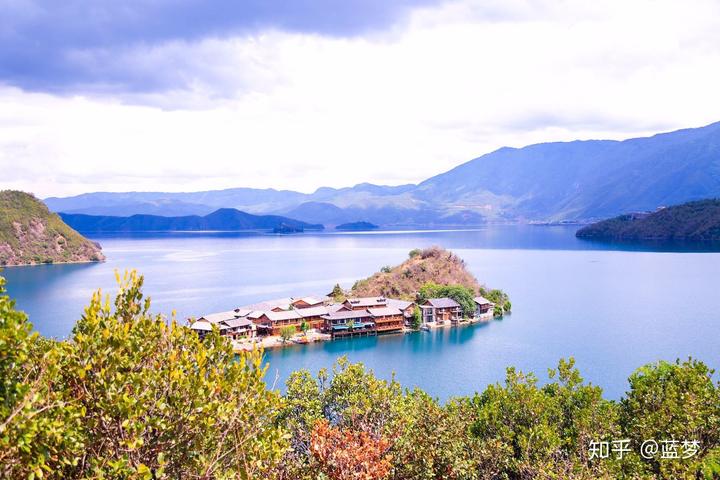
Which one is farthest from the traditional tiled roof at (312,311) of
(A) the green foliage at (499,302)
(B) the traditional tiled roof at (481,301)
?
(A) the green foliage at (499,302)

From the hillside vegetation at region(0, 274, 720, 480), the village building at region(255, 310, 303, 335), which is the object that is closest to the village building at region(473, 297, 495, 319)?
the village building at region(255, 310, 303, 335)

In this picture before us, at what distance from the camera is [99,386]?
5211 mm

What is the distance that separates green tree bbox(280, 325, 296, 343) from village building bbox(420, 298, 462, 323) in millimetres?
11969

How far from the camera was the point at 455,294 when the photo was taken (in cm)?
4769

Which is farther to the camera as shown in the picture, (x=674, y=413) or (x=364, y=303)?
(x=364, y=303)

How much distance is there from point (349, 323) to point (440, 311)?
29.3 ft

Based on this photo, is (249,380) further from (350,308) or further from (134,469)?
(350,308)

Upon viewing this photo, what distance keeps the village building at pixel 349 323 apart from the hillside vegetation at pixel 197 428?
29754 millimetres

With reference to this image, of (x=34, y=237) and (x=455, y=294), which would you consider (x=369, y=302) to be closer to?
(x=455, y=294)

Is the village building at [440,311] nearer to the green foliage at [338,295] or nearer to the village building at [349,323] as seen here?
the village building at [349,323]

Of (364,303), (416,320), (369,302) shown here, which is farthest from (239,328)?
(416,320)

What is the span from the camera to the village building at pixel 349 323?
41438mm

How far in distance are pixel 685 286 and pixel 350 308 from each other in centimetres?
3943

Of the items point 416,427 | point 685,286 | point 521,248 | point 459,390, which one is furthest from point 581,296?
point 521,248
